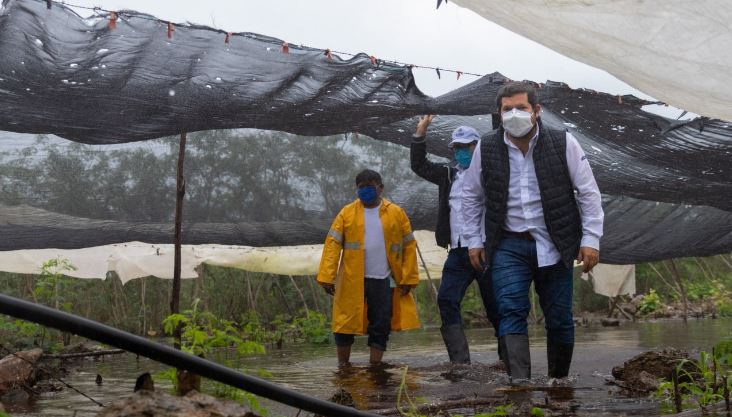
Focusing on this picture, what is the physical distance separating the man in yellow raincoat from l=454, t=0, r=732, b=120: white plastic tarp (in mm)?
3284

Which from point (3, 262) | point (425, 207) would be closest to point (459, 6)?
point (425, 207)

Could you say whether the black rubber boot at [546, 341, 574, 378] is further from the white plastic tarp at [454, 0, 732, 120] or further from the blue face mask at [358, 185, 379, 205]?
the blue face mask at [358, 185, 379, 205]

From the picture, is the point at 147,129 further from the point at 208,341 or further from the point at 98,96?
the point at 208,341

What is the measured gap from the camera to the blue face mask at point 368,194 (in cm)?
738

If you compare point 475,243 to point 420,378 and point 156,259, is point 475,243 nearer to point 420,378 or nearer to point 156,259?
point 420,378

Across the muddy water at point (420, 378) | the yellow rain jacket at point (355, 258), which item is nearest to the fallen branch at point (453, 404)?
the muddy water at point (420, 378)

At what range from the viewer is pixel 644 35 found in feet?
13.1

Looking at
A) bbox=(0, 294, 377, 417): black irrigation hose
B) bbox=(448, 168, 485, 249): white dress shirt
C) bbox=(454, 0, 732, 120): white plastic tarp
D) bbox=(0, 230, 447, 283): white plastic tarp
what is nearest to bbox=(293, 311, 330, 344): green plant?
bbox=(0, 230, 447, 283): white plastic tarp

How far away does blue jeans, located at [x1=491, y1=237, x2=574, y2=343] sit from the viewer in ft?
16.0

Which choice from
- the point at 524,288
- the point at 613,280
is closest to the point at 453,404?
the point at 524,288

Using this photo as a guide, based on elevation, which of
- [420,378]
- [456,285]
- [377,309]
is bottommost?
[420,378]

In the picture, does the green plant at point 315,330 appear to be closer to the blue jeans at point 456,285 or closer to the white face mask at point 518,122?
the blue jeans at point 456,285

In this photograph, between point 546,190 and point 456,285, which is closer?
point 546,190

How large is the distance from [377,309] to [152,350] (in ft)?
18.5
